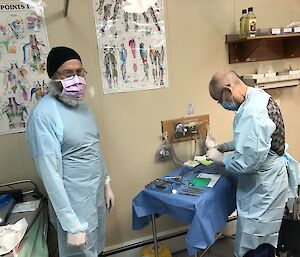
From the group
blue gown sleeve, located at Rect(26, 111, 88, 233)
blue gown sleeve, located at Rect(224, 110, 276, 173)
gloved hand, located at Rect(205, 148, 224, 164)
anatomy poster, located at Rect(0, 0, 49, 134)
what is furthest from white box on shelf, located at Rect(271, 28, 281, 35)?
blue gown sleeve, located at Rect(26, 111, 88, 233)

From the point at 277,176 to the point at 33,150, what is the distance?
1284 millimetres

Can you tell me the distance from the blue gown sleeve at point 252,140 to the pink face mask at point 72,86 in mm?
841

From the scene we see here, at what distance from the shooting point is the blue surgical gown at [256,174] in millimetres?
1439

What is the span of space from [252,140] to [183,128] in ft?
2.63

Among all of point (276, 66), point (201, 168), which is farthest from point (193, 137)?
point (276, 66)

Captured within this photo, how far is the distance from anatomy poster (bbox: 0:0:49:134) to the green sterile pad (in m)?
1.09

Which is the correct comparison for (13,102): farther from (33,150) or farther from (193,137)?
(193,137)

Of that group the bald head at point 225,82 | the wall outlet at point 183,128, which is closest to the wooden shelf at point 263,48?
the wall outlet at point 183,128

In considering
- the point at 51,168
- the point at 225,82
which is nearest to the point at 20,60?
the point at 51,168

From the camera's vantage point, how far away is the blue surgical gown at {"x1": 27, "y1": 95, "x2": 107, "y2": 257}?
1344 millimetres

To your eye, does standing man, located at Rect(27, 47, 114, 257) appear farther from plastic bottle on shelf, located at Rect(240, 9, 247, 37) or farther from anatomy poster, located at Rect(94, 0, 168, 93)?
plastic bottle on shelf, located at Rect(240, 9, 247, 37)

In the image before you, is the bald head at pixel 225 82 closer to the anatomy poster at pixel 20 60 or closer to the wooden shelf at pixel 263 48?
the wooden shelf at pixel 263 48

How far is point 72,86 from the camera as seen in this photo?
1457 mm

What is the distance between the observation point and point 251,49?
7.47 feet
